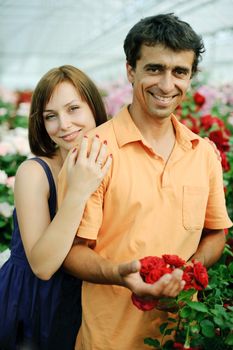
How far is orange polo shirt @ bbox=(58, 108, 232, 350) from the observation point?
154cm

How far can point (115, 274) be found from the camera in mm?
1433

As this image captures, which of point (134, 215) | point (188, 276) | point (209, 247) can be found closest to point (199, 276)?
point (188, 276)

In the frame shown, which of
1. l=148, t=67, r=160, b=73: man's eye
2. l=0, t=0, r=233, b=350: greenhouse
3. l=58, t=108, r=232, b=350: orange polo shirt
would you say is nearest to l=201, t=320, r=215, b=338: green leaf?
l=0, t=0, r=233, b=350: greenhouse

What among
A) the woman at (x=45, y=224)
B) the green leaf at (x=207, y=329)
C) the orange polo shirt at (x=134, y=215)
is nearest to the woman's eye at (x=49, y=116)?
the woman at (x=45, y=224)

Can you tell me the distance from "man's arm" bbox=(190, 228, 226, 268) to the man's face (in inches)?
18.3

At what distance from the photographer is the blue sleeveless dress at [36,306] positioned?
190cm

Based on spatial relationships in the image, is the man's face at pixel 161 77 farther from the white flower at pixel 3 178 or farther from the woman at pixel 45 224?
the white flower at pixel 3 178

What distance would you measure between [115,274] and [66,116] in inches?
26.5

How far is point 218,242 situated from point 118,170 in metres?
0.47

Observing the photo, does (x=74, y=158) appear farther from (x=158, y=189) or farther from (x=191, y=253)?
(x=191, y=253)

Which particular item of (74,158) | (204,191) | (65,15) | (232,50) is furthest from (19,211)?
(65,15)

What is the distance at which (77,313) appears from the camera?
1895 mm

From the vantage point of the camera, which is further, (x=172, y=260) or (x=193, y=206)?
(x=193, y=206)

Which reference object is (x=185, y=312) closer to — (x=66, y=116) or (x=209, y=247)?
(x=209, y=247)
